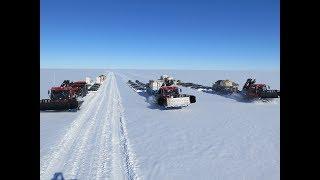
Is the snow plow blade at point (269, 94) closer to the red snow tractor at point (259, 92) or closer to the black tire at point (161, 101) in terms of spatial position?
the red snow tractor at point (259, 92)

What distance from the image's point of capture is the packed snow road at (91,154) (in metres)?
8.64

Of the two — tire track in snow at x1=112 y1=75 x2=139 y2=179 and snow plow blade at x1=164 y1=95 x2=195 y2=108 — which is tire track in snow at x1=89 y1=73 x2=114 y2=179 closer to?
tire track in snow at x1=112 y1=75 x2=139 y2=179

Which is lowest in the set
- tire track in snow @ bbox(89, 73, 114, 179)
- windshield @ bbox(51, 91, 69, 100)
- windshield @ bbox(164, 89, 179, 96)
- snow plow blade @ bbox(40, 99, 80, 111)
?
tire track in snow @ bbox(89, 73, 114, 179)

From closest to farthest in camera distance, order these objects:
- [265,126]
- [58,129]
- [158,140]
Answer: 1. [158,140]
2. [58,129]
3. [265,126]

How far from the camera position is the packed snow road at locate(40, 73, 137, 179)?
28.3ft

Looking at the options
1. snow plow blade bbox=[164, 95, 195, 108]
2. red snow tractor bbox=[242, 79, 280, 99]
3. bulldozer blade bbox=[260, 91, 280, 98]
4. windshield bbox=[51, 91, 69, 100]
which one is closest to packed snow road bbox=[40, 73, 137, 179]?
snow plow blade bbox=[164, 95, 195, 108]
